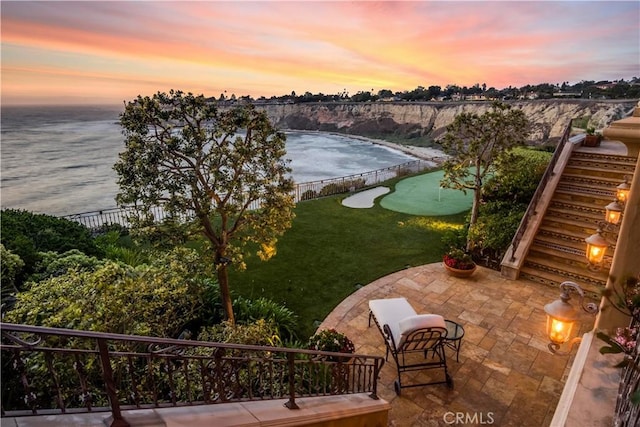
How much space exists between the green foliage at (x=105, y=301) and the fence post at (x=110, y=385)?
1.88 m

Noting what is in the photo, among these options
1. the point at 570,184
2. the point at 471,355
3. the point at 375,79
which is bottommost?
the point at 471,355

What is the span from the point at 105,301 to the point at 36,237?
5.81 m

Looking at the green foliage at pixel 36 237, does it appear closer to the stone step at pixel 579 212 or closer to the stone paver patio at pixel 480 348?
the stone paver patio at pixel 480 348

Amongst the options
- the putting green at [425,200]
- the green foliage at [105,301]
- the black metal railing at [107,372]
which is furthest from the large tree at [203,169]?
the putting green at [425,200]

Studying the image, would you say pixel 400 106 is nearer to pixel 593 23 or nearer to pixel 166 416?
pixel 593 23

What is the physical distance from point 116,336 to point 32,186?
40398 millimetres

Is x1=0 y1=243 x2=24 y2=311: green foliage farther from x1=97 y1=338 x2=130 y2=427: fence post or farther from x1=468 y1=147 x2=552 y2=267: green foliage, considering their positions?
x1=468 y1=147 x2=552 y2=267: green foliage

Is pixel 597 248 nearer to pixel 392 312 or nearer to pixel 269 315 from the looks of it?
pixel 392 312

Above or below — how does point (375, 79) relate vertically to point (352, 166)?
above

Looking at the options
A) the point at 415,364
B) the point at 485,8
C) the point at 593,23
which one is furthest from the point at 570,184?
the point at 415,364

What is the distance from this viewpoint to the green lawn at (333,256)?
7809mm

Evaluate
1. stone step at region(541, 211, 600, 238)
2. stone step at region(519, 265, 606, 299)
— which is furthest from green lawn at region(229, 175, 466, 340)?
stone step at region(541, 211, 600, 238)

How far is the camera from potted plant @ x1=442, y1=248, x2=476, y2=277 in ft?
26.6

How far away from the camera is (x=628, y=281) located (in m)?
2.10
